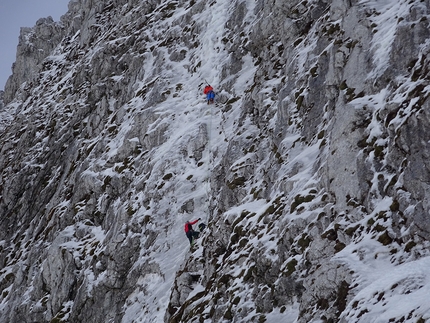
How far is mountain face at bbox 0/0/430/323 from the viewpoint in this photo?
15.3 m

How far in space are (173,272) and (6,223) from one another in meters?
29.6

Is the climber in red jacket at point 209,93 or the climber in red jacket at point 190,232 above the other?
the climber in red jacket at point 209,93

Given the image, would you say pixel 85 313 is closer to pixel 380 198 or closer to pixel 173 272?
pixel 173 272

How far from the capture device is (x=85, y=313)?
3175 cm

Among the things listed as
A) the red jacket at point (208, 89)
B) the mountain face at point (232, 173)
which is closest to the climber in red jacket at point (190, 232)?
the mountain face at point (232, 173)

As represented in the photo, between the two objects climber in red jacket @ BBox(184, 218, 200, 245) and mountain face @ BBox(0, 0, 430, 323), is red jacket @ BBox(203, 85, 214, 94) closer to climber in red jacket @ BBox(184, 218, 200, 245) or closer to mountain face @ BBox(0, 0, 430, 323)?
mountain face @ BBox(0, 0, 430, 323)

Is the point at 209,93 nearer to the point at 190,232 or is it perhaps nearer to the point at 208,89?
the point at 208,89

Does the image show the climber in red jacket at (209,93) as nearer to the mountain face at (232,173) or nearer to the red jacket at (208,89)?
the red jacket at (208,89)

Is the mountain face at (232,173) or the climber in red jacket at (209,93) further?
the climber in red jacket at (209,93)


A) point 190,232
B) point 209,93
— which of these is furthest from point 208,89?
point 190,232

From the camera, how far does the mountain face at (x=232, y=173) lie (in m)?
15.3

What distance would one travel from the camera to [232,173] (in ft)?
89.4

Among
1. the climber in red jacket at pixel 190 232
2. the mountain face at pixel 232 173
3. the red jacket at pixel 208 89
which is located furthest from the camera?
the red jacket at pixel 208 89

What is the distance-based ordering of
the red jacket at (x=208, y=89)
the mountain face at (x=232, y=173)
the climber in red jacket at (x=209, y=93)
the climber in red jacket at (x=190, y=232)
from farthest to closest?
the red jacket at (x=208, y=89)
the climber in red jacket at (x=209, y=93)
the climber in red jacket at (x=190, y=232)
the mountain face at (x=232, y=173)
